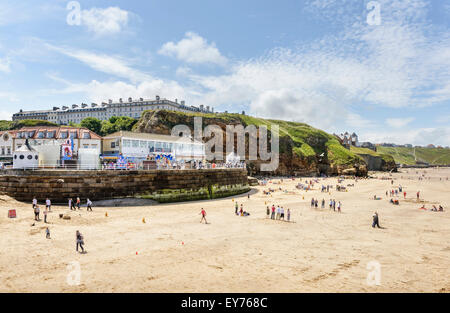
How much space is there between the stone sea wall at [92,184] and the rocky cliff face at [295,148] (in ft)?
129

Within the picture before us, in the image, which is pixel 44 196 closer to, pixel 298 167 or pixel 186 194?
pixel 186 194

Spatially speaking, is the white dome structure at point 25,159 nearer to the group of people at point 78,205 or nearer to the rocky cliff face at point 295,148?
the group of people at point 78,205

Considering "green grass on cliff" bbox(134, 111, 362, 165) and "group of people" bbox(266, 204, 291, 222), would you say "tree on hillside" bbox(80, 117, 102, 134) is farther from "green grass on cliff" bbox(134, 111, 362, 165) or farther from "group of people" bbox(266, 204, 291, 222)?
"group of people" bbox(266, 204, 291, 222)

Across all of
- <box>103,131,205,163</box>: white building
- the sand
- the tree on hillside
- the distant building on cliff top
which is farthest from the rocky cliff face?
the sand

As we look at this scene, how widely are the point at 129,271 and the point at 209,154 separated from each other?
5388 cm

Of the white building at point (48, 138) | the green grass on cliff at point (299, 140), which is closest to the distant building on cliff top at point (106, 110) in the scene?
the green grass on cliff at point (299, 140)

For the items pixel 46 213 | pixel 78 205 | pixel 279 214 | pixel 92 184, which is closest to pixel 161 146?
pixel 92 184

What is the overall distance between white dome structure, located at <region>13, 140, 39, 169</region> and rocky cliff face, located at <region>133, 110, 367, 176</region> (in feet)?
133

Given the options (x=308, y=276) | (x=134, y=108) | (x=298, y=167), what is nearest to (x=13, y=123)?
(x=134, y=108)

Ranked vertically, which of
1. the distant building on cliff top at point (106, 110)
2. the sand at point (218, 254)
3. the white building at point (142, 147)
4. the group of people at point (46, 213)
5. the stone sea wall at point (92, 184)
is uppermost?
the distant building on cliff top at point (106, 110)

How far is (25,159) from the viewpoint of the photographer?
2434 centimetres

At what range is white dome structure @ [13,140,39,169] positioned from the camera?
2422 centimetres

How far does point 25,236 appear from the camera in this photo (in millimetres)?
14719

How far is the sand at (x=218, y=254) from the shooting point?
9.75 meters
